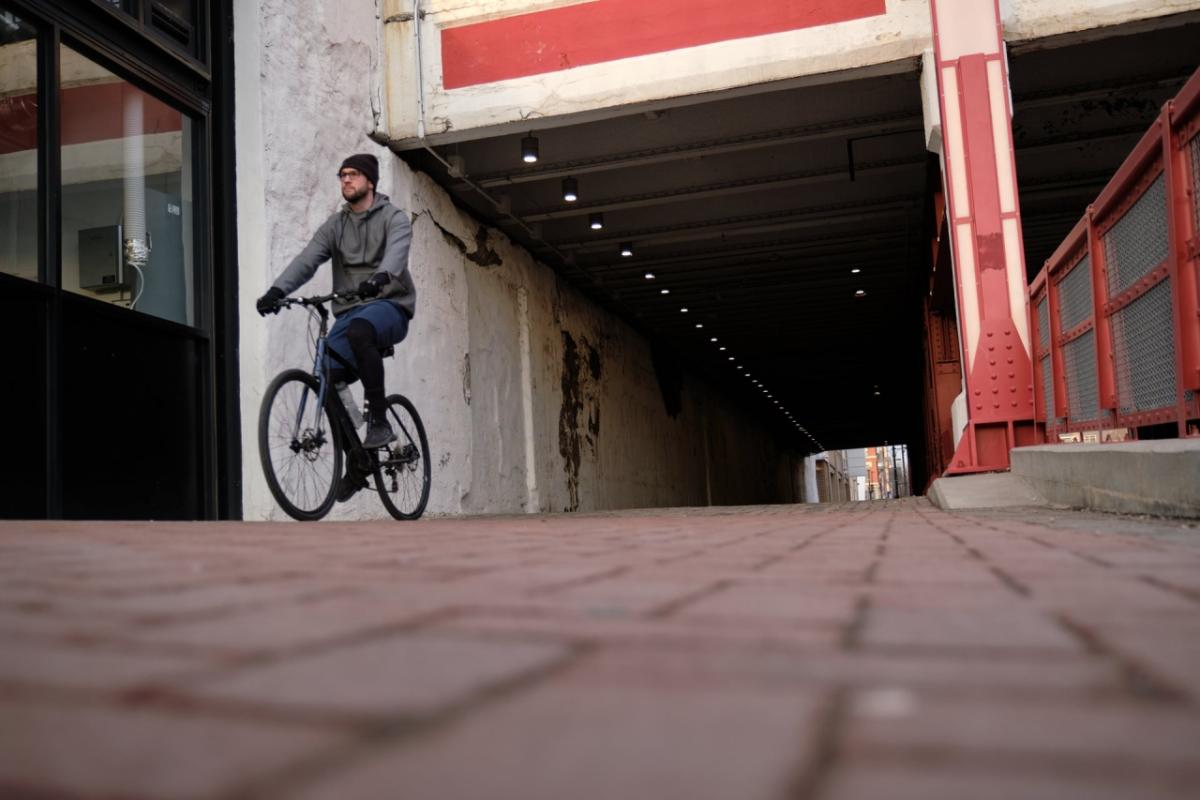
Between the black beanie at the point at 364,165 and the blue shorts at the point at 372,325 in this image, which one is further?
the black beanie at the point at 364,165

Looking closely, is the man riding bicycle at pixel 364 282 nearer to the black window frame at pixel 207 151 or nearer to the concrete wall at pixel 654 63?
the black window frame at pixel 207 151

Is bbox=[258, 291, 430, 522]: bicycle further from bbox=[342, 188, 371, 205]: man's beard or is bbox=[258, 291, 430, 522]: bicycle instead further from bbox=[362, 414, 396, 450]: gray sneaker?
bbox=[342, 188, 371, 205]: man's beard

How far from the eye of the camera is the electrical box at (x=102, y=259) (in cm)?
657

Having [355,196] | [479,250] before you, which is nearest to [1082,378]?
[355,196]

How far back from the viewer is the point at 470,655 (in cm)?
107

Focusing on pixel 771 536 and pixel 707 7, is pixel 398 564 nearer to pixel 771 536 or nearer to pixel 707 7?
pixel 771 536

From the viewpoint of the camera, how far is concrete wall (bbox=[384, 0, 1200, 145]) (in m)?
8.90

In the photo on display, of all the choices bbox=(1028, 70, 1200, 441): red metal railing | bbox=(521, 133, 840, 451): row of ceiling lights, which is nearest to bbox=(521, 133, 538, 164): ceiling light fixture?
bbox=(521, 133, 840, 451): row of ceiling lights

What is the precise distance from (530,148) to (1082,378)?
6.12 m

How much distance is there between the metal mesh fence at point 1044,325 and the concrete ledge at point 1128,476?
69.6 inches

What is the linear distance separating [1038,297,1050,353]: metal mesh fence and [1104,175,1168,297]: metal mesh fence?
1.94m

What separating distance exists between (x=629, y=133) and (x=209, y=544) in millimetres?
8869

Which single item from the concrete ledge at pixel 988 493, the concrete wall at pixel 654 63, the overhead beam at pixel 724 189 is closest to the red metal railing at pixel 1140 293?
the concrete ledge at pixel 988 493

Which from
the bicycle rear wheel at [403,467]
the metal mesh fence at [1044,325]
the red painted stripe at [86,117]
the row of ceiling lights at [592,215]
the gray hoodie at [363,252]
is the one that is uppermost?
the row of ceiling lights at [592,215]
